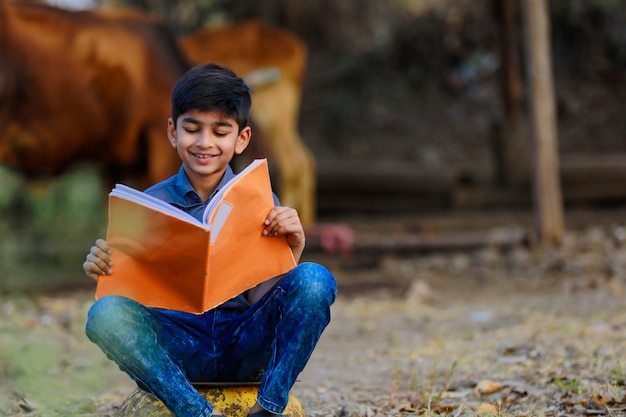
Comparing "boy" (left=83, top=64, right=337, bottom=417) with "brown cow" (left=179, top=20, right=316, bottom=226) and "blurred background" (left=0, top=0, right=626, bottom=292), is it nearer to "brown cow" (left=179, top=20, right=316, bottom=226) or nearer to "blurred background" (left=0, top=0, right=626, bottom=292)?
"brown cow" (left=179, top=20, right=316, bottom=226)

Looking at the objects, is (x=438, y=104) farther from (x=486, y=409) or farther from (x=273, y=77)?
(x=486, y=409)

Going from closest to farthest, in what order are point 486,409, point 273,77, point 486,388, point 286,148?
point 486,409
point 486,388
point 273,77
point 286,148

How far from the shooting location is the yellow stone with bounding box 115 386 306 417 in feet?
7.18

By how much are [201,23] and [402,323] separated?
8344 millimetres

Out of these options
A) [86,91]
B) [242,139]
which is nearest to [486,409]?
[242,139]

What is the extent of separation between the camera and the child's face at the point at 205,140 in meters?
2.18

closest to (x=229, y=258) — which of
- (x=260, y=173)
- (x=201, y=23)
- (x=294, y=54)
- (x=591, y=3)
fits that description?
(x=260, y=173)

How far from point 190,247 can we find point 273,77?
23.2 feet

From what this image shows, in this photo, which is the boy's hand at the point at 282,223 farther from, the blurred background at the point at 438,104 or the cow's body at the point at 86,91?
the blurred background at the point at 438,104

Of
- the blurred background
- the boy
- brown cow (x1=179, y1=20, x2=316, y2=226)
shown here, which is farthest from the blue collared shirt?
the blurred background

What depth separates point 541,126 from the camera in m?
7.74

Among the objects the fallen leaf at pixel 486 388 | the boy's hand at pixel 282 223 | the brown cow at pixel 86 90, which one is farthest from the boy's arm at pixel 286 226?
the brown cow at pixel 86 90

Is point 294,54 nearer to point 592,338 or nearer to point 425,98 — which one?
point 592,338

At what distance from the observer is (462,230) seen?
948 cm
